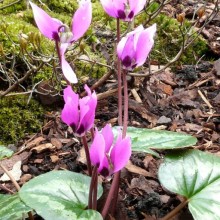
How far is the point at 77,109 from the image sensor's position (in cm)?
131

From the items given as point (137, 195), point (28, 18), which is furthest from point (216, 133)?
point (28, 18)

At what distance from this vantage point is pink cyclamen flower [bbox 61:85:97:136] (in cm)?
130

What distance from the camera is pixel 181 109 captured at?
2525 millimetres

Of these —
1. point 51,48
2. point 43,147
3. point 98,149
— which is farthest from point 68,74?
point 51,48

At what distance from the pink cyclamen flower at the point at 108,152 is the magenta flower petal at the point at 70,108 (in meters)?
0.08

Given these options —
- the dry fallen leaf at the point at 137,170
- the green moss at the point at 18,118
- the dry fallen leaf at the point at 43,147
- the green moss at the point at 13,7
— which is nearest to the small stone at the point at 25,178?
the dry fallen leaf at the point at 43,147

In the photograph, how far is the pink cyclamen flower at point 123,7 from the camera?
149 cm

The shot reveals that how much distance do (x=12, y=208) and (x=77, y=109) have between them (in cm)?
40

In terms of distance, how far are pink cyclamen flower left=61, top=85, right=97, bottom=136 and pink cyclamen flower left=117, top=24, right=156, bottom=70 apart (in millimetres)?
167

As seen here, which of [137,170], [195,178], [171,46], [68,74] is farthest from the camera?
[171,46]

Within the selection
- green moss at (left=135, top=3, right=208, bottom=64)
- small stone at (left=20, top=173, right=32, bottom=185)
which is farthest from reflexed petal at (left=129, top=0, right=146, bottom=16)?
green moss at (left=135, top=3, right=208, bottom=64)

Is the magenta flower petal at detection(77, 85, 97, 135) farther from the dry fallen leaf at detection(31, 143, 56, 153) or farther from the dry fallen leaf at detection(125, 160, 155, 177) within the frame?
the dry fallen leaf at detection(31, 143, 56, 153)

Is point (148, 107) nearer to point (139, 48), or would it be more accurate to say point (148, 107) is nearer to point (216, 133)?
point (216, 133)

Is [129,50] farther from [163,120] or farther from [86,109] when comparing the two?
[163,120]
